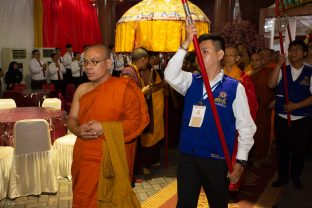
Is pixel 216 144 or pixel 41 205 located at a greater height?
pixel 216 144

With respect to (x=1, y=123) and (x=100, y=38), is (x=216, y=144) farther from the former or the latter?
(x=100, y=38)

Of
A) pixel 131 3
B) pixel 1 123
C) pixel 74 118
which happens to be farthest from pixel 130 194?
pixel 131 3

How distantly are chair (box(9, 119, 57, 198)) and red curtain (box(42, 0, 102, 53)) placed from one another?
770cm

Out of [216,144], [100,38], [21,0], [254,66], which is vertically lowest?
[216,144]

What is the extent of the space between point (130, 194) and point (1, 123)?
6.13ft

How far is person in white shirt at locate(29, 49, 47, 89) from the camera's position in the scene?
30.6ft

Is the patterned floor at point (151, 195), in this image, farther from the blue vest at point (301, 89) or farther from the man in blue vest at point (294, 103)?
the blue vest at point (301, 89)

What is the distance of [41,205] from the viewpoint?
3.31 m

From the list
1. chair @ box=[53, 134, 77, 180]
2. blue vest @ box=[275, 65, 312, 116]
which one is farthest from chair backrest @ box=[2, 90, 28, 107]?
blue vest @ box=[275, 65, 312, 116]

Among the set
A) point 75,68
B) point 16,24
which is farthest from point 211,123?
point 16,24

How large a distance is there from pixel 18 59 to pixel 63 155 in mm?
6705

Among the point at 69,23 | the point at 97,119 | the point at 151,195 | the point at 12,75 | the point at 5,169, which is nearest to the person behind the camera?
the point at 97,119

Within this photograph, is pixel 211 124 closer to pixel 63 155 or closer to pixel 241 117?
pixel 241 117

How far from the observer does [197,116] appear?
2.01 metres
